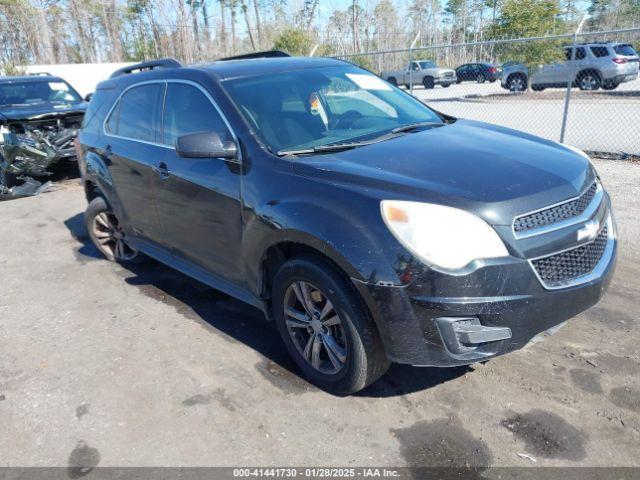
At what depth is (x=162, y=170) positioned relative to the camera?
3.88 meters

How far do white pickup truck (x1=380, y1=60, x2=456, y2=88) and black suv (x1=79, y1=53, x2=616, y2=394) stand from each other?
2669cm

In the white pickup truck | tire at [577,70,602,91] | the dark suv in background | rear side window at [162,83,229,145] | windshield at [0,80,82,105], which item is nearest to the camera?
rear side window at [162,83,229,145]

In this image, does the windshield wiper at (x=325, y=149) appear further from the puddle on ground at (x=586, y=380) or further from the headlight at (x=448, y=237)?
the puddle on ground at (x=586, y=380)

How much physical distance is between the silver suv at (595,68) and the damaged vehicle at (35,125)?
15709 millimetres

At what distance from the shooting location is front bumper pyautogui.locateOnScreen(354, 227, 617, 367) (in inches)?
93.7

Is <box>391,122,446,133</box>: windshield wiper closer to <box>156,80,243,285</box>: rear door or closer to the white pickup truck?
<box>156,80,243,285</box>: rear door

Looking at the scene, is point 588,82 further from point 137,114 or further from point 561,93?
point 137,114

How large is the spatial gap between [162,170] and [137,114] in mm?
787

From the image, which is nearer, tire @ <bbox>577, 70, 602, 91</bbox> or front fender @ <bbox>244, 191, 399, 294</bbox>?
front fender @ <bbox>244, 191, 399, 294</bbox>

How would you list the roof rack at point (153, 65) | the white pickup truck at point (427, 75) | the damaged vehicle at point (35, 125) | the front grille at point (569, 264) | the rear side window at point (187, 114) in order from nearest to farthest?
the front grille at point (569, 264)
the rear side window at point (187, 114)
the roof rack at point (153, 65)
the damaged vehicle at point (35, 125)
the white pickup truck at point (427, 75)

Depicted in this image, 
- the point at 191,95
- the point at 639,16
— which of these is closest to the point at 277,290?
the point at 191,95

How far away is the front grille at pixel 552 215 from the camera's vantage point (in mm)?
2461

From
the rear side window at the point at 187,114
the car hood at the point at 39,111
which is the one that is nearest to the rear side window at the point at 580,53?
the car hood at the point at 39,111

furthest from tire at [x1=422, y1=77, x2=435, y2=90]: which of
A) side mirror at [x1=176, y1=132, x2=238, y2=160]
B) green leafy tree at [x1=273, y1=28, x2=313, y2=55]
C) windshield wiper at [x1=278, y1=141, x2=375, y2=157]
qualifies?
side mirror at [x1=176, y1=132, x2=238, y2=160]
